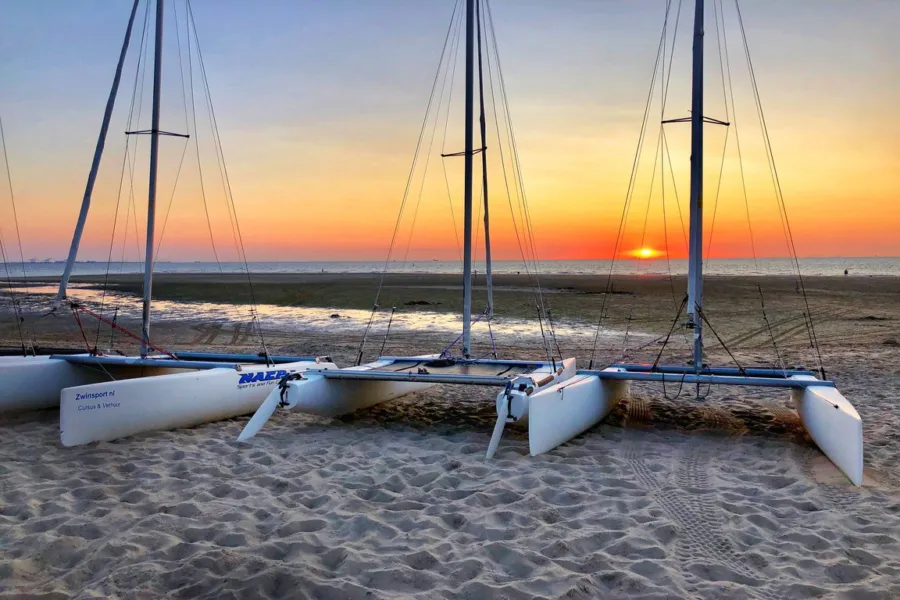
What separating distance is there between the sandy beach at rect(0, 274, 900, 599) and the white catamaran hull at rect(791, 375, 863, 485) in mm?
138

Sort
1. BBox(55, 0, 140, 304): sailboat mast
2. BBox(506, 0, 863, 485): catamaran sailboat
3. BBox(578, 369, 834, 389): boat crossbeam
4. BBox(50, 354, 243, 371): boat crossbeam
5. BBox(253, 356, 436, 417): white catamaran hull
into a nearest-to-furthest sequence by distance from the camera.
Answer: BBox(506, 0, 863, 485): catamaran sailboat → BBox(578, 369, 834, 389): boat crossbeam → BBox(253, 356, 436, 417): white catamaran hull → BBox(50, 354, 243, 371): boat crossbeam → BBox(55, 0, 140, 304): sailboat mast

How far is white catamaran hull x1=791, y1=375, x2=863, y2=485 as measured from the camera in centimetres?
501

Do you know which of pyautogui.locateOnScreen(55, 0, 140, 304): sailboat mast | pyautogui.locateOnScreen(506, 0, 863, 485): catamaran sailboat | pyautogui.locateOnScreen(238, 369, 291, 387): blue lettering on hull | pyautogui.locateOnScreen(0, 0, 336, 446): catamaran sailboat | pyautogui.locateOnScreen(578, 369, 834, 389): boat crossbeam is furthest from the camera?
pyautogui.locateOnScreen(55, 0, 140, 304): sailboat mast

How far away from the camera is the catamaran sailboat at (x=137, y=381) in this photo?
237 inches

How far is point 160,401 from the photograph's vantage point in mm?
6500

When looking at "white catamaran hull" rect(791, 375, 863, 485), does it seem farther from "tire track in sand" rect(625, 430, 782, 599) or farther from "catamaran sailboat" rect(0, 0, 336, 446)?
"catamaran sailboat" rect(0, 0, 336, 446)

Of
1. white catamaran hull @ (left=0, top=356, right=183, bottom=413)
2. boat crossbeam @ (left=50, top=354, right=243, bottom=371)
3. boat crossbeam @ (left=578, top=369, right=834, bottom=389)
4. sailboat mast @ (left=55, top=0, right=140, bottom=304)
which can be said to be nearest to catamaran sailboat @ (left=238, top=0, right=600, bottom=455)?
boat crossbeam @ (left=578, top=369, right=834, bottom=389)

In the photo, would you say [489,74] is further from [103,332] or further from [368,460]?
[103,332]

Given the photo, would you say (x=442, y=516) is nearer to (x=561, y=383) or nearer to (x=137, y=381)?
(x=561, y=383)

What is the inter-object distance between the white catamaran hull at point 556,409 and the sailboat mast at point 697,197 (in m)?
1.38

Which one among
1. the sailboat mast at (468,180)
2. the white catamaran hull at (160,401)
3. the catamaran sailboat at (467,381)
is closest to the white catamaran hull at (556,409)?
the catamaran sailboat at (467,381)

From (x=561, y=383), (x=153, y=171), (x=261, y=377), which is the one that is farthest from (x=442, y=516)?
(x=153, y=171)

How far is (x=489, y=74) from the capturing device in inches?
395

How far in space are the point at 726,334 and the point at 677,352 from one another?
360 cm
